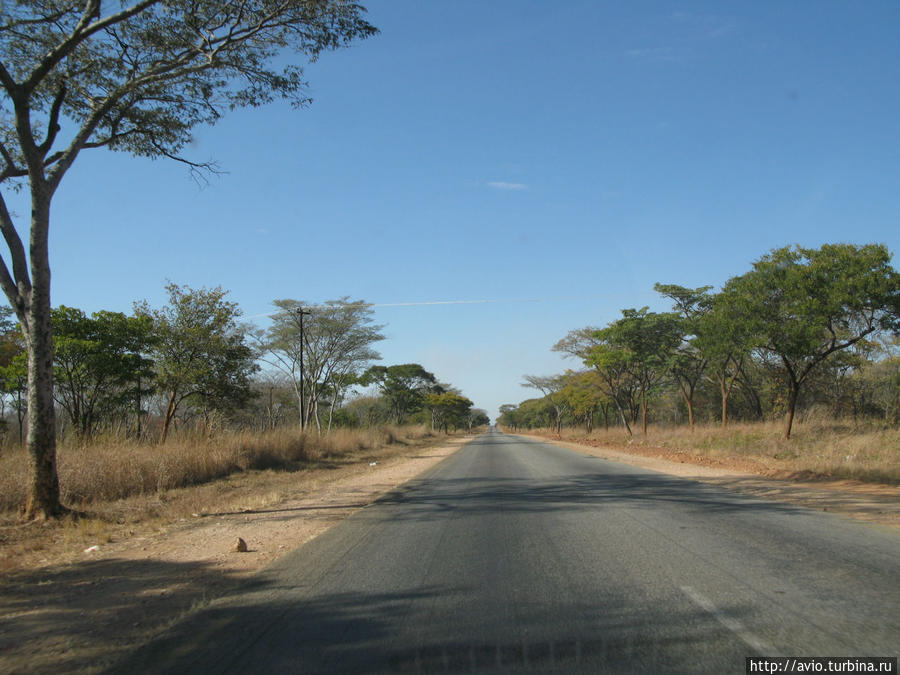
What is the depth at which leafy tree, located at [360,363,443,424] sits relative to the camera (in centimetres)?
Answer: 6531

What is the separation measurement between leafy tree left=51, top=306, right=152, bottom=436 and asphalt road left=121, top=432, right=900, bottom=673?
16029 mm

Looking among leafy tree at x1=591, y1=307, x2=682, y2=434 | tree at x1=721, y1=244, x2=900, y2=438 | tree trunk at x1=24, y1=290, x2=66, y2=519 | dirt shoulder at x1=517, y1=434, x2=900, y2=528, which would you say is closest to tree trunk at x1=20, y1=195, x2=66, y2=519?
tree trunk at x1=24, y1=290, x2=66, y2=519

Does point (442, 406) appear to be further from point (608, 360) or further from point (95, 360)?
point (95, 360)

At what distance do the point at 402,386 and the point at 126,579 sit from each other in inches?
2390

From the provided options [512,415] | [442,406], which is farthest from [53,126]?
[512,415]

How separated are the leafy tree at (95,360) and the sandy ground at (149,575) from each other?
485 inches

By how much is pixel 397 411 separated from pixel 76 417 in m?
47.8

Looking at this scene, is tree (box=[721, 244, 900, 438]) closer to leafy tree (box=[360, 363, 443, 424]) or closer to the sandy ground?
the sandy ground

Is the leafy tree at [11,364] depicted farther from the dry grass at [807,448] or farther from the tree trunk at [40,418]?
the dry grass at [807,448]

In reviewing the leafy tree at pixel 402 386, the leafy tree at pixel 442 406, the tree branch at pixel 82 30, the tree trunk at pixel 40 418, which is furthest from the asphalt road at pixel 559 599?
the leafy tree at pixel 442 406

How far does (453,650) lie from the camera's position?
4090 millimetres

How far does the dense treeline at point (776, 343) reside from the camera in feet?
70.3

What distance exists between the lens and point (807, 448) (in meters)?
20.3

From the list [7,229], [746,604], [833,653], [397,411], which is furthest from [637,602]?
[397,411]
